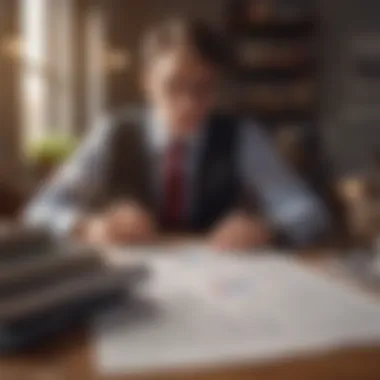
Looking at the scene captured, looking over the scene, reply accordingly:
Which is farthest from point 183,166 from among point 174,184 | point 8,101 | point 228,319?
point 228,319

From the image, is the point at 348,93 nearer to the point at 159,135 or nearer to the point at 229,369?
the point at 159,135

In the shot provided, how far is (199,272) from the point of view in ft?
2.65

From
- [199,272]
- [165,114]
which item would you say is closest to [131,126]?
[165,114]

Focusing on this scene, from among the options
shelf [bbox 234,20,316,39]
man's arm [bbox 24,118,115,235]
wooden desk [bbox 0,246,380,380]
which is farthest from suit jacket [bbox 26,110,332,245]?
wooden desk [bbox 0,246,380,380]

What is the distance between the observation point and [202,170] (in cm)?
Result: 109

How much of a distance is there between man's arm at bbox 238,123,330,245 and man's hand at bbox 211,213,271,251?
0.07 metres

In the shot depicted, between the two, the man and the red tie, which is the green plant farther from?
the red tie

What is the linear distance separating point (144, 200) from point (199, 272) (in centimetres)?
26

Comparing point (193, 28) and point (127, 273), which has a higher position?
point (193, 28)

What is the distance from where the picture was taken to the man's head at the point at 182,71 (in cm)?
104

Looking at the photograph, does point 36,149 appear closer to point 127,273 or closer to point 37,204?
point 37,204

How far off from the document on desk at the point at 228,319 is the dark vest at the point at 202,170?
22cm

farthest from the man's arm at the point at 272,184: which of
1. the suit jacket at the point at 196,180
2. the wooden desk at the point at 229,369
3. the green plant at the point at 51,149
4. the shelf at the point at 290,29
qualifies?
the wooden desk at the point at 229,369

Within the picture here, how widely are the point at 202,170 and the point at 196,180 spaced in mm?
15
